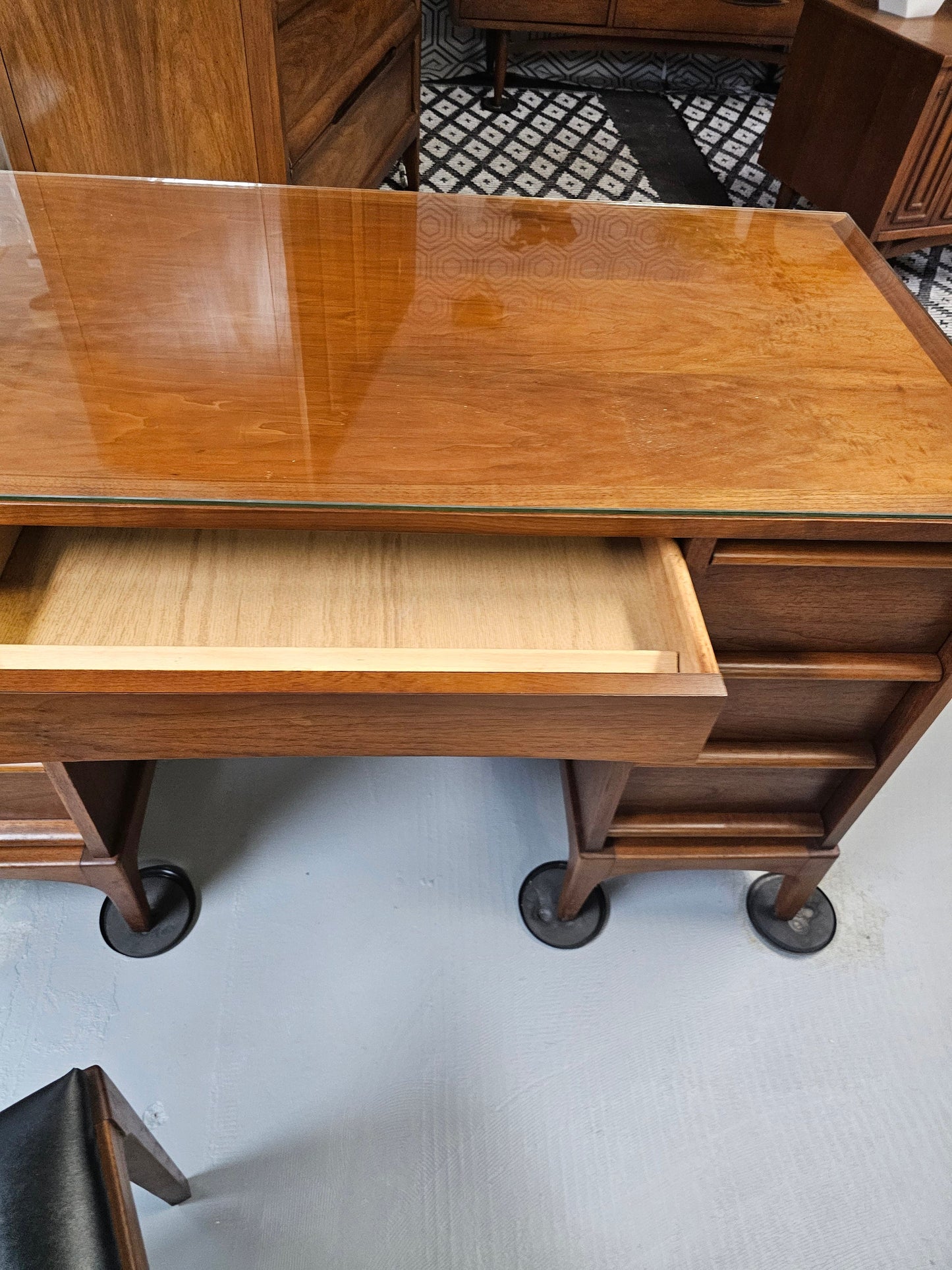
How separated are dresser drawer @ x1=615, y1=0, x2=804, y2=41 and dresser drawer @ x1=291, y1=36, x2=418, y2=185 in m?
1.12

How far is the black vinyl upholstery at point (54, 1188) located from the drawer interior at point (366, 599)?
0.90 ft

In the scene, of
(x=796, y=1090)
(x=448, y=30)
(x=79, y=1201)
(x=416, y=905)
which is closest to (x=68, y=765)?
(x=79, y=1201)

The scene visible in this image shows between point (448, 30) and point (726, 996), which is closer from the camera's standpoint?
point (726, 996)

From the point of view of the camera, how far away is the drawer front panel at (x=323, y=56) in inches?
47.2

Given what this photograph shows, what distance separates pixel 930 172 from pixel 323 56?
1.25 m

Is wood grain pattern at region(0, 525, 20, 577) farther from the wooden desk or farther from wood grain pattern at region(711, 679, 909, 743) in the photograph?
wood grain pattern at region(711, 679, 909, 743)

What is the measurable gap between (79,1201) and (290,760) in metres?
0.66

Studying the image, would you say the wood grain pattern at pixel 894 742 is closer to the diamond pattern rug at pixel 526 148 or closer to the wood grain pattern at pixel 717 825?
the wood grain pattern at pixel 717 825

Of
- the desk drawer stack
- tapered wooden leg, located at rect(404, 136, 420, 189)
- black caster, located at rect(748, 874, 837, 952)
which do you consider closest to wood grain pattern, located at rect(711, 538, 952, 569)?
the desk drawer stack

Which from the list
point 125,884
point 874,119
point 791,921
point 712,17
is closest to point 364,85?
point 874,119

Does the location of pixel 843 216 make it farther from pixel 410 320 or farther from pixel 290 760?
pixel 290 760

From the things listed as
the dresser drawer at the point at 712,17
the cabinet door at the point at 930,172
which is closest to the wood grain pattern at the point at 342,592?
the cabinet door at the point at 930,172

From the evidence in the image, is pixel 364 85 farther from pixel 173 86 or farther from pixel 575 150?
pixel 575 150

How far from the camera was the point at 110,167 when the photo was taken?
123 cm
